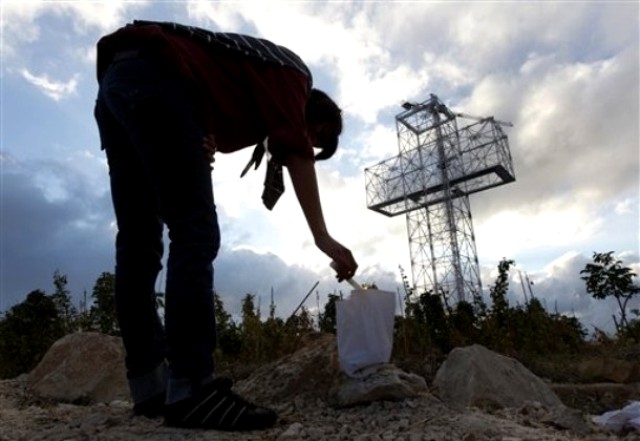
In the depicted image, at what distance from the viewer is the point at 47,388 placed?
3674 mm

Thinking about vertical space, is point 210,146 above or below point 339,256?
above

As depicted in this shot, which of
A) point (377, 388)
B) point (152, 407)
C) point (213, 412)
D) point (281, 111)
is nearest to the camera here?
point (213, 412)

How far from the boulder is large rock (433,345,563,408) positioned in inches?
23.8

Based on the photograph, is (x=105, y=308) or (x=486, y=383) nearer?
(x=486, y=383)

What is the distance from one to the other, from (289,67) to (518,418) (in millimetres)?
1777

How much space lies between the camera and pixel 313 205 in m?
1.95

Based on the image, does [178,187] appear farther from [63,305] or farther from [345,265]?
[63,305]

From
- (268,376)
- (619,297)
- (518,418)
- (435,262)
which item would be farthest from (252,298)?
(435,262)

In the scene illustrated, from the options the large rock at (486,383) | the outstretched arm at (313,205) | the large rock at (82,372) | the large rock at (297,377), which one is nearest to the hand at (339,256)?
the outstretched arm at (313,205)

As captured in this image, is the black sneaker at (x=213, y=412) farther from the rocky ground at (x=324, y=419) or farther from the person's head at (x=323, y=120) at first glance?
the person's head at (x=323, y=120)

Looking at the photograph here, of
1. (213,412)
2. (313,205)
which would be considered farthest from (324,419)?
(313,205)

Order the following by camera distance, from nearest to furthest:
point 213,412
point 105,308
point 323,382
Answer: point 213,412, point 323,382, point 105,308

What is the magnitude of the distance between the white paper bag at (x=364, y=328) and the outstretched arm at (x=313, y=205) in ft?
1.31

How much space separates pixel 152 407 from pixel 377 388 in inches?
36.0
